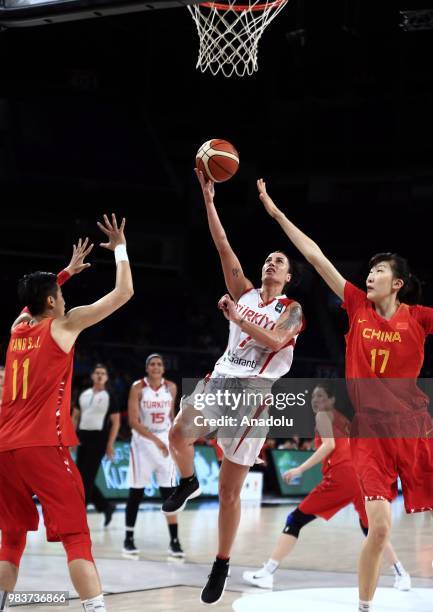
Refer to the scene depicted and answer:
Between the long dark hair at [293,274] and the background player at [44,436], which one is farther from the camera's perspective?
the long dark hair at [293,274]

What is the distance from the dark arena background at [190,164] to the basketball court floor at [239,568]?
9092 millimetres

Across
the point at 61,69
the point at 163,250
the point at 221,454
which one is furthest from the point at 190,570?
the point at 61,69

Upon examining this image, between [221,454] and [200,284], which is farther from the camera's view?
[200,284]

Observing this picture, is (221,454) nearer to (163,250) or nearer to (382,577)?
(382,577)

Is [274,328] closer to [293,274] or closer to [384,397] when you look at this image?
[293,274]

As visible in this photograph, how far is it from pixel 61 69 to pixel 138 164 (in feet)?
10.5

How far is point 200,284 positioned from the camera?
25.1m

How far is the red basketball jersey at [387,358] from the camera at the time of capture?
5293 mm

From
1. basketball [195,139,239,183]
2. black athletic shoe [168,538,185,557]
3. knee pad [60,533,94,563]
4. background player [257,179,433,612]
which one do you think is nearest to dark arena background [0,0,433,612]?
black athletic shoe [168,538,185,557]

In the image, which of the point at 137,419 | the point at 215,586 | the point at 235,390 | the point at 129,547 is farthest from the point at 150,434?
the point at 215,586

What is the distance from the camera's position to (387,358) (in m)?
5.29

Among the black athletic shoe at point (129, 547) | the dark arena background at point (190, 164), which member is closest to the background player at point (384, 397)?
the black athletic shoe at point (129, 547)

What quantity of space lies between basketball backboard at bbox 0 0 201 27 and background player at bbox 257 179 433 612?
70.7 inches

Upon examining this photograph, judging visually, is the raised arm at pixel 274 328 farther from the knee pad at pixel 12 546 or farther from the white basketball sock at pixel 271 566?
the white basketball sock at pixel 271 566
